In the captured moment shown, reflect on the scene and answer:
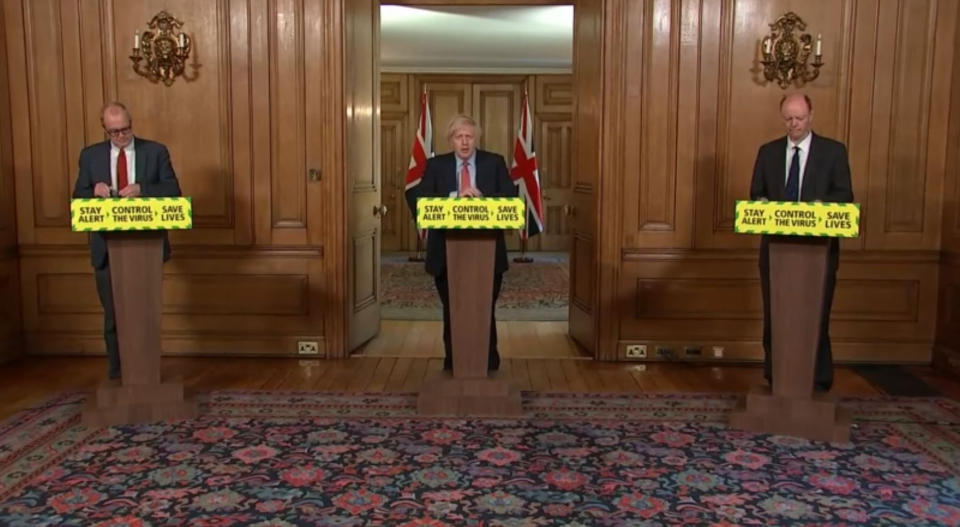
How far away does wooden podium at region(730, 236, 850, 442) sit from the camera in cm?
394

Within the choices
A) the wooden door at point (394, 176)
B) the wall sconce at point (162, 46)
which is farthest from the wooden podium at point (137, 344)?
the wooden door at point (394, 176)

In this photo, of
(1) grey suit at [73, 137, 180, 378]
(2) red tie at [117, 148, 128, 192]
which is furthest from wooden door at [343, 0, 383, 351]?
(2) red tie at [117, 148, 128, 192]

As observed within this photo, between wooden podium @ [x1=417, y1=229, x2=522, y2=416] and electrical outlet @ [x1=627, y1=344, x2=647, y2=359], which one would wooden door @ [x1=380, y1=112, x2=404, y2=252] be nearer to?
electrical outlet @ [x1=627, y1=344, x2=647, y2=359]

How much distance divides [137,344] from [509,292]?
4.85 meters

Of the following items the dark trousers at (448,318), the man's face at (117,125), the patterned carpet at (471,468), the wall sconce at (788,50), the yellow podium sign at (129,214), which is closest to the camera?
the patterned carpet at (471,468)

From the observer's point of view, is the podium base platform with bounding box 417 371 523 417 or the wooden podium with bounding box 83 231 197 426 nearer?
the wooden podium with bounding box 83 231 197 426

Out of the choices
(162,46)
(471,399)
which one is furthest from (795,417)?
(162,46)

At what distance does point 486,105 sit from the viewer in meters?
12.6

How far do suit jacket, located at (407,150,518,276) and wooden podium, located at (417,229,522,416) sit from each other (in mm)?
148

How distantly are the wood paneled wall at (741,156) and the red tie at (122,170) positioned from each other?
2.79 meters

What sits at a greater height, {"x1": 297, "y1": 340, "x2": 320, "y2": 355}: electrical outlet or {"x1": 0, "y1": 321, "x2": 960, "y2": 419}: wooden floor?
{"x1": 297, "y1": 340, "x2": 320, "y2": 355}: electrical outlet

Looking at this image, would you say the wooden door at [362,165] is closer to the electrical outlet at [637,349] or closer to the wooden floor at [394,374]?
the wooden floor at [394,374]

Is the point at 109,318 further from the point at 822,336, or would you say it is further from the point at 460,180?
the point at 822,336

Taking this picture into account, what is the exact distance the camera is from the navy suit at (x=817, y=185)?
13.3 feet
